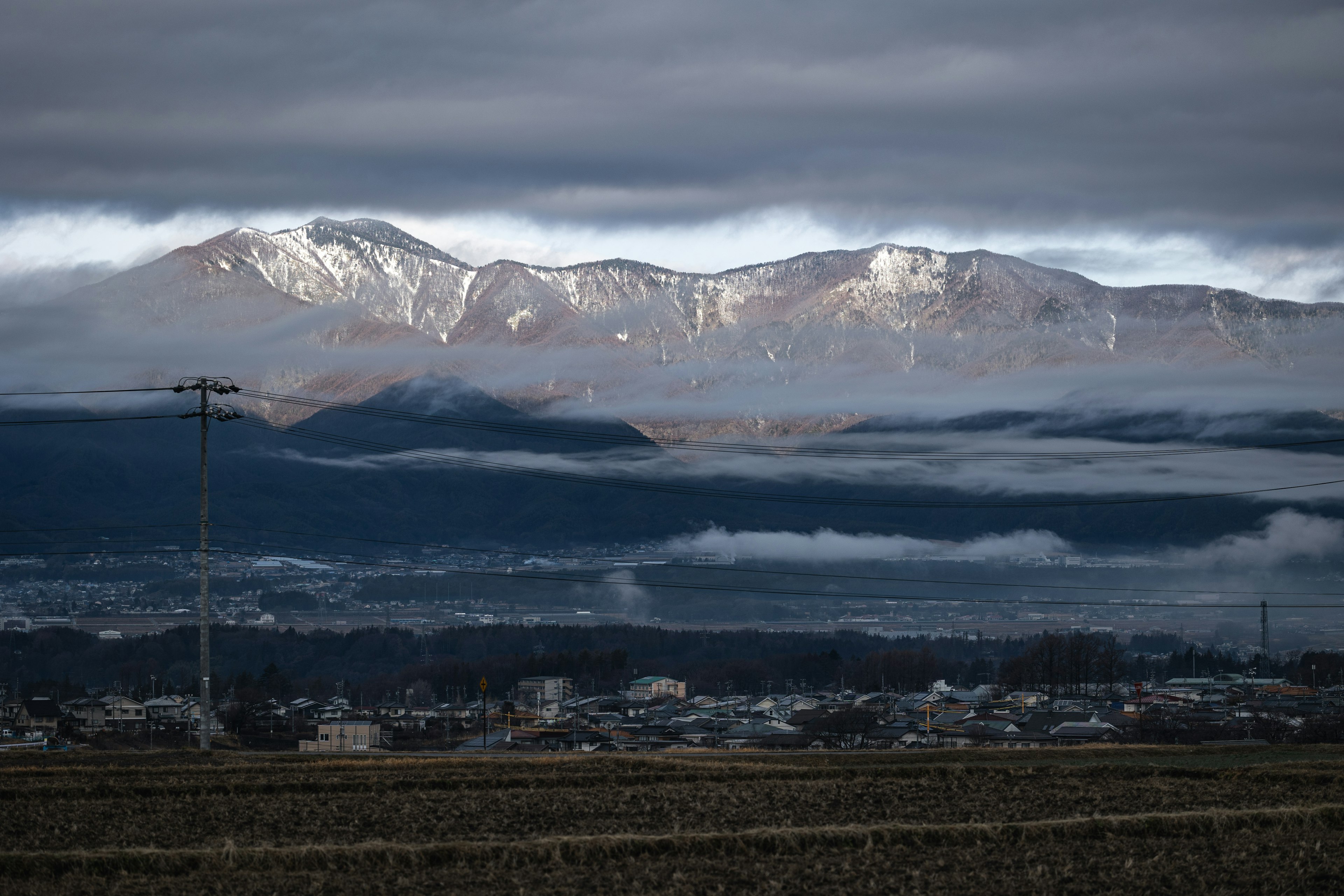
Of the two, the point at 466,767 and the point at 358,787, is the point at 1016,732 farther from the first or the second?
the point at 358,787

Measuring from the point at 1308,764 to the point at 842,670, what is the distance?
135 m

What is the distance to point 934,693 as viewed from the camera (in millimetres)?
143375

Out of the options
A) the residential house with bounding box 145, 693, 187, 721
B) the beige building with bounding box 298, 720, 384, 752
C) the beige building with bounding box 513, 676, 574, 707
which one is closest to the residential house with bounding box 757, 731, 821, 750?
the beige building with bounding box 298, 720, 384, 752

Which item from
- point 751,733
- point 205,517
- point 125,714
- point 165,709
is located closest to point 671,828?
point 205,517

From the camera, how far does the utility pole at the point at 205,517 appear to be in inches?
1822

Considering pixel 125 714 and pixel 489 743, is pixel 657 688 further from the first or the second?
pixel 489 743

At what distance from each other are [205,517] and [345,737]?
4322 cm

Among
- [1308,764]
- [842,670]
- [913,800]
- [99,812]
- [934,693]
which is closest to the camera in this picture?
[99,812]

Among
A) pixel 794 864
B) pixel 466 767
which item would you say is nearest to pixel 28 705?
pixel 466 767

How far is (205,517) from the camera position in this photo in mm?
47469

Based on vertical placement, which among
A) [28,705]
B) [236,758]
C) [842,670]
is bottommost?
[842,670]

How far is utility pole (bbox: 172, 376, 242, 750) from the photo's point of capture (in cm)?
4628

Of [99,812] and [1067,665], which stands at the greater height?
[99,812]

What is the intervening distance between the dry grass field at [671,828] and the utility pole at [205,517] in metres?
5.44
